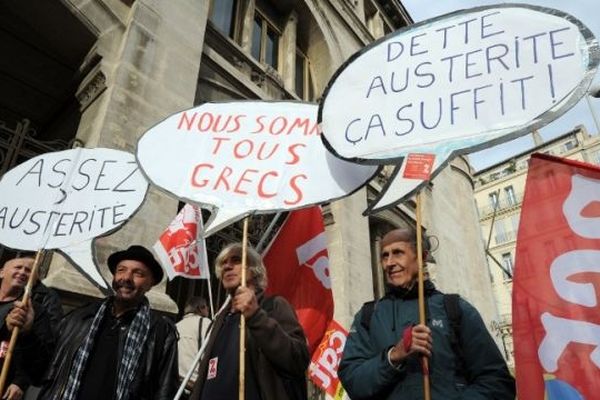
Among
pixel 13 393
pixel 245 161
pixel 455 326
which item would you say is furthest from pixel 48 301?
pixel 455 326

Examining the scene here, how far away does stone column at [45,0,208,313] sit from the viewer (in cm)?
489

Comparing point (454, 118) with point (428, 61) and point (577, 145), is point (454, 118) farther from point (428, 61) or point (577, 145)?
point (577, 145)

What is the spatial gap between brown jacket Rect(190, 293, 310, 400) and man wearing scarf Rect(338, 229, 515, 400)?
242 millimetres

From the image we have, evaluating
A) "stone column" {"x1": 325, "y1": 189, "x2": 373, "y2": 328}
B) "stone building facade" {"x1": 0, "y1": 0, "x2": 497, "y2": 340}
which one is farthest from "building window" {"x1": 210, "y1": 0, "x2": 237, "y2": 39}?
"stone column" {"x1": 325, "y1": 189, "x2": 373, "y2": 328}

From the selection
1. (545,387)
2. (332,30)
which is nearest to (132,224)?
(545,387)

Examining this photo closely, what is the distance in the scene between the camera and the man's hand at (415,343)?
1.73 m

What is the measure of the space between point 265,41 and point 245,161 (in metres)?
8.32

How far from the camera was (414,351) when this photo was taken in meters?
1.75

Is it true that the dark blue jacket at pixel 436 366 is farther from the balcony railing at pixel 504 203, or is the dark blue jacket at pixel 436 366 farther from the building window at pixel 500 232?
the balcony railing at pixel 504 203

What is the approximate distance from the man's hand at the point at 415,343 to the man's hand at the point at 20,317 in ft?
6.21

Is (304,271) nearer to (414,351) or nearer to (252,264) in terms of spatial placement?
(252,264)

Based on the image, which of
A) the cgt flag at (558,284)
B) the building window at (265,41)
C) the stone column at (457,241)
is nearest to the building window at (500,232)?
the stone column at (457,241)

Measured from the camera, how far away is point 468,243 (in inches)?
590

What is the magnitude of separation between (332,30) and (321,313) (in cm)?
975
